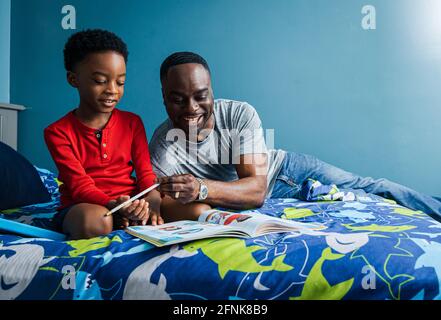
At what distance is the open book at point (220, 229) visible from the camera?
0.89 m

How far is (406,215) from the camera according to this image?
1241mm

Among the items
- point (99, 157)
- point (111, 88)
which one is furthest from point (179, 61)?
point (99, 157)

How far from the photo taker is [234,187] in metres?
1.37

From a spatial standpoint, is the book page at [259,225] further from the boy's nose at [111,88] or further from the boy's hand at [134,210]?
the boy's nose at [111,88]

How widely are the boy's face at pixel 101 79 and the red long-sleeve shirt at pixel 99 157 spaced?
0.08 m

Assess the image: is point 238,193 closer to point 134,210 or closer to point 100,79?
point 134,210

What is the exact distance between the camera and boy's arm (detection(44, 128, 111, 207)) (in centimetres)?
117

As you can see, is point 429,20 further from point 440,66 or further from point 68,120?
point 68,120

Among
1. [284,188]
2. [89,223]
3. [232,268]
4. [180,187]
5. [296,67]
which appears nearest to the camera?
[232,268]

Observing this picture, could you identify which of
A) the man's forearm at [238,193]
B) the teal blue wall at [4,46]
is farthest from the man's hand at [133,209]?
the teal blue wall at [4,46]

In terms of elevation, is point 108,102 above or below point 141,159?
above

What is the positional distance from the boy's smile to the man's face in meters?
0.21

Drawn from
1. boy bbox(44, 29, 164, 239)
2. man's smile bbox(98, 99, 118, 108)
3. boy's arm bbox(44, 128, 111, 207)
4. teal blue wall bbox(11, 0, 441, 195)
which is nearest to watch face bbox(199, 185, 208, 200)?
boy bbox(44, 29, 164, 239)

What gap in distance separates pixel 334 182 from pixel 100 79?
45.9 inches
